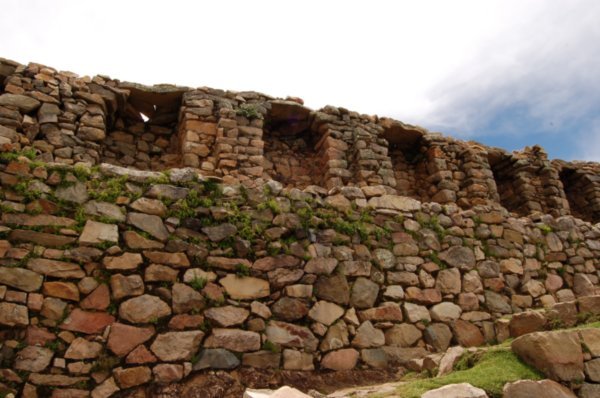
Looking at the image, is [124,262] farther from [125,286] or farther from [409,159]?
[409,159]

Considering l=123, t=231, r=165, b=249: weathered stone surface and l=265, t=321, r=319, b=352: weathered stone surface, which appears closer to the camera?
l=123, t=231, r=165, b=249: weathered stone surface

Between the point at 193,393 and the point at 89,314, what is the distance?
1296 mm

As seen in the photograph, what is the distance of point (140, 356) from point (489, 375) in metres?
3.20

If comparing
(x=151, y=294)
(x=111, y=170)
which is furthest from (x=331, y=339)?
(x=111, y=170)

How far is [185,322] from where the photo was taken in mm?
4586

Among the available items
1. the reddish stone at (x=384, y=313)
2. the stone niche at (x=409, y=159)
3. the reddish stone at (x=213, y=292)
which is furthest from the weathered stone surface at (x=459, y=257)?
the stone niche at (x=409, y=159)

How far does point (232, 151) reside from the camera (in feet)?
26.0

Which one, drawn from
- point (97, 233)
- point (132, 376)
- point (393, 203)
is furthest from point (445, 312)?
point (97, 233)

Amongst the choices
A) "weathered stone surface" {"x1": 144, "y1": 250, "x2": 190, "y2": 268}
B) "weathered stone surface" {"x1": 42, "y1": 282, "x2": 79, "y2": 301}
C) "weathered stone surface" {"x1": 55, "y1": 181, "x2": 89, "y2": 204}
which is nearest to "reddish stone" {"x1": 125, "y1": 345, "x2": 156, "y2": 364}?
"weathered stone surface" {"x1": 42, "y1": 282, "x2": 79, "y2": 301}

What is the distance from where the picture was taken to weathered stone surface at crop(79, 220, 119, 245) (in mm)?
4605

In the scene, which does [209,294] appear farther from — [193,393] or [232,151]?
[232,151]

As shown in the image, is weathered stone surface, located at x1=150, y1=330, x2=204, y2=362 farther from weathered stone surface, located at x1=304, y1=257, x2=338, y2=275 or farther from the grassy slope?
the grassy slope

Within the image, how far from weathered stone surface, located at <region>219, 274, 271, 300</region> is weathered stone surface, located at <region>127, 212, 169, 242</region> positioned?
856mm

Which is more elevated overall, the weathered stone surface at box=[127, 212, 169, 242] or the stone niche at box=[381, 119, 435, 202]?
the stone niche at box=[381, 119, 435, 202]
